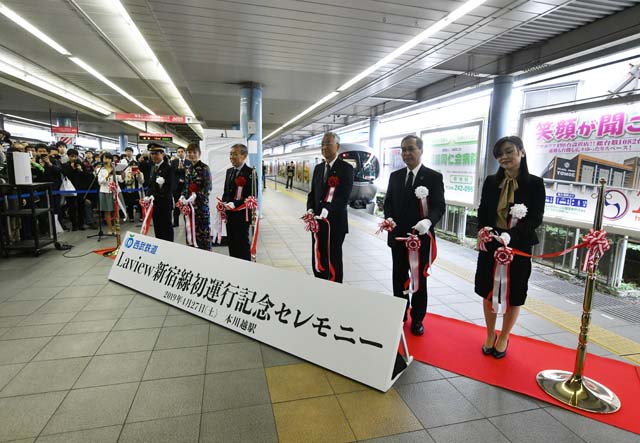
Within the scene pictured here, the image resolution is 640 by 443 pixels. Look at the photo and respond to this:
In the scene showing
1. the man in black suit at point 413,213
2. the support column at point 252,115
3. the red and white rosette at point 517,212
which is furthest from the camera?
the support column at point 252,115

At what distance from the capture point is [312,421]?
200cm

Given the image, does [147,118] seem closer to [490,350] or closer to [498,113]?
[498,113]

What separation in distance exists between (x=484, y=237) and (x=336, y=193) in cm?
135

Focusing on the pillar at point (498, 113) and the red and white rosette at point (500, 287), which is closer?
the red and white rosette at point (500, 287)

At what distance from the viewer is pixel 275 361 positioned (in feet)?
8.50

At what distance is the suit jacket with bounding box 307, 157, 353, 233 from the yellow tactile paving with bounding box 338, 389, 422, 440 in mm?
1579

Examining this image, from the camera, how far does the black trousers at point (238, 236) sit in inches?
157

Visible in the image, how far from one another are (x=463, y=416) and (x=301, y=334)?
1.17 m

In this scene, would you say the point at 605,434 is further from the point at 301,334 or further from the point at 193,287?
the point at 193,287

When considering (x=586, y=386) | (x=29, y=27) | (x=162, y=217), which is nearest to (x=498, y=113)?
(x=586, y=386)

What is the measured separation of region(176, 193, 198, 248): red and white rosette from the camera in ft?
15.0

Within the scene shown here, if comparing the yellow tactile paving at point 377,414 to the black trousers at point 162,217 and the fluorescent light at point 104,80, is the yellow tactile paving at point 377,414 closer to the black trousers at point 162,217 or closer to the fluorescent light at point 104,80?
the black trousers at point 162,217

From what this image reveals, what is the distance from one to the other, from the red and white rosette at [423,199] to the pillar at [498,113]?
5.50m

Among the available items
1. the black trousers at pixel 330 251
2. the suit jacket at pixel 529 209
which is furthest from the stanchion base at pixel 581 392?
the black trousers at pixel 330 251
